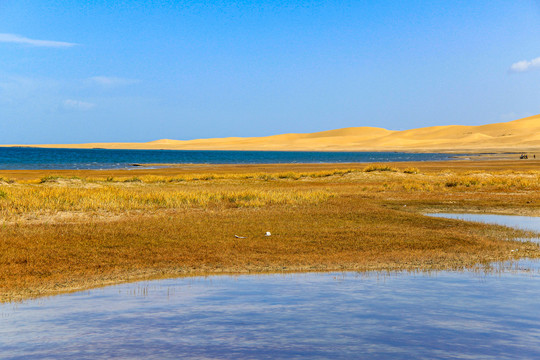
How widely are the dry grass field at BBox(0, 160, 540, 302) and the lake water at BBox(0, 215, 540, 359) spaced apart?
1363 mm

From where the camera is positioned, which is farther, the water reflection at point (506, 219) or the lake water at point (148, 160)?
the lake water at point (148, 160)

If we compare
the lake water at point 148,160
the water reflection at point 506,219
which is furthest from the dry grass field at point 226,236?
the lake water at point 148,160

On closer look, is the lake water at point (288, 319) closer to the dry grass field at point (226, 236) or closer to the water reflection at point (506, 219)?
the dry grass field at point (226, 236)

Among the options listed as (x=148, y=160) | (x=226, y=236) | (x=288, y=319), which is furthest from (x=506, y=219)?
(x=148, y=160)

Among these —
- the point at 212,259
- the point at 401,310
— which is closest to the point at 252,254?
the point at 212,259

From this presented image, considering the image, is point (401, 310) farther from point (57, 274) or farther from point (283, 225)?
point (283, 225)

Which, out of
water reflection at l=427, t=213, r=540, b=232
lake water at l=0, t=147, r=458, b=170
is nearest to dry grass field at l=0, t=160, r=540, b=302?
water reflection at l=427, t=213, r=540, b=232

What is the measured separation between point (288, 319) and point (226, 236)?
814 cm

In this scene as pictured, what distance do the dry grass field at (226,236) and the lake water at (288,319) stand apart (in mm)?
1363

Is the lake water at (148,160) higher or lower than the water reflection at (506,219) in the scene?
higher

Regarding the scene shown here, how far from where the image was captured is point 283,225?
19594mm

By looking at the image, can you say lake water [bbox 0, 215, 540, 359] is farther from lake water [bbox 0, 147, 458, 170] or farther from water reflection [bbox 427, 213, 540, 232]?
lake water [bbox 0, 147, 458, 170]

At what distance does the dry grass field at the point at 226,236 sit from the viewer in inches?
524

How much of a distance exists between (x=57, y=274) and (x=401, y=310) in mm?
7675
